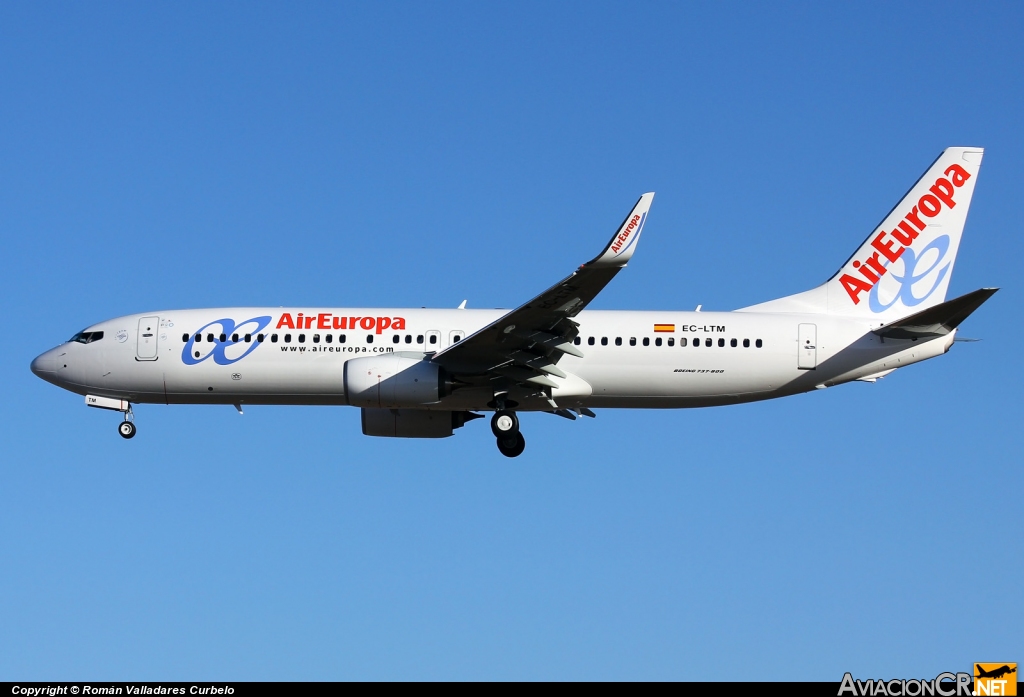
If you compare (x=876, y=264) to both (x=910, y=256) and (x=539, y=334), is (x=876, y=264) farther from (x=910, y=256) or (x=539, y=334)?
(x=539, y=334)

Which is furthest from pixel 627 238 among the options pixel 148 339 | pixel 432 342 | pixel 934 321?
pixel 148 339

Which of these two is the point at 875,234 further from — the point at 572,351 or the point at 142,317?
the point at 142,317

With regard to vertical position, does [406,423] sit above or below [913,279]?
below

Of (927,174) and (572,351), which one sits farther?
(927,174)

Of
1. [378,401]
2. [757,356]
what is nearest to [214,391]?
[378,401]

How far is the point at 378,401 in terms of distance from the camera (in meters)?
38.2

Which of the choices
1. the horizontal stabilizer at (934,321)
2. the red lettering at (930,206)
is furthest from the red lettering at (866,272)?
the horizontal stabilizer at (934,321)

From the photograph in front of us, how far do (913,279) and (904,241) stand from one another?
128 cm

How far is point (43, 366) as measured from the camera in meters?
42.2

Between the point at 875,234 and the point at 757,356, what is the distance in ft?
20.6

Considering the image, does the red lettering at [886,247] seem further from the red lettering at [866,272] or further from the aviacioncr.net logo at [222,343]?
the aviacioncr.net logo at [222,343]

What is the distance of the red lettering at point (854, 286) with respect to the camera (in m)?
41.6

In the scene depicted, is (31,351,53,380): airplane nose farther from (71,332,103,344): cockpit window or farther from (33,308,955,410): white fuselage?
(33,308,955,410): white fuselage

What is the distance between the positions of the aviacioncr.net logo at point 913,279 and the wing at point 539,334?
9.78 m
